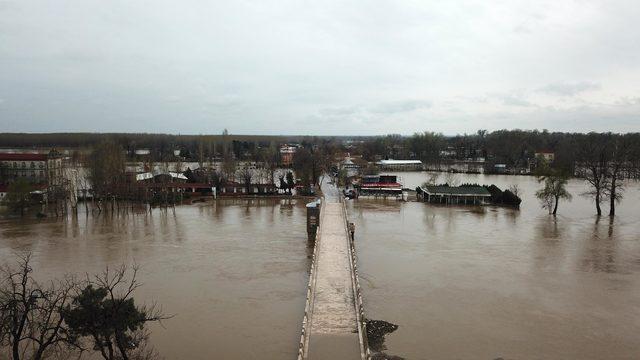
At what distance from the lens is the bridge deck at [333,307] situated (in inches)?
451

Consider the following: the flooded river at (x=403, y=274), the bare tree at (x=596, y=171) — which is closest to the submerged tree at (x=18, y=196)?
the flooded river at (x=403, y=274)

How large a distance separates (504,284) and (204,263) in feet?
42.2

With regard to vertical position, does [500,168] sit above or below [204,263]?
above

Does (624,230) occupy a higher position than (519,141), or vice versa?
(519,141)

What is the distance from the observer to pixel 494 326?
14.3 metres

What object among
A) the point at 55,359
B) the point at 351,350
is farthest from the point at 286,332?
the point at 55,359

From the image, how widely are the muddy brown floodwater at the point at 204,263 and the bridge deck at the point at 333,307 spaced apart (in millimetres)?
956

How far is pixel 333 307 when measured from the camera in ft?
45.5

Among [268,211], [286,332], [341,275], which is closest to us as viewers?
[286,332]

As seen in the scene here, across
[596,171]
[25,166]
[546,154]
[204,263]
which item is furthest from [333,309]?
[546,154]

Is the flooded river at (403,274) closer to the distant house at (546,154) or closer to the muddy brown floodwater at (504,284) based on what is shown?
the muddy brown floodwater at (504,284)

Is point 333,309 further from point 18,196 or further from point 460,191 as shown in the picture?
point 18,196

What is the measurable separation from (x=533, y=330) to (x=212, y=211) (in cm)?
2643

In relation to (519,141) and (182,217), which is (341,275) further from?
(519,141)
